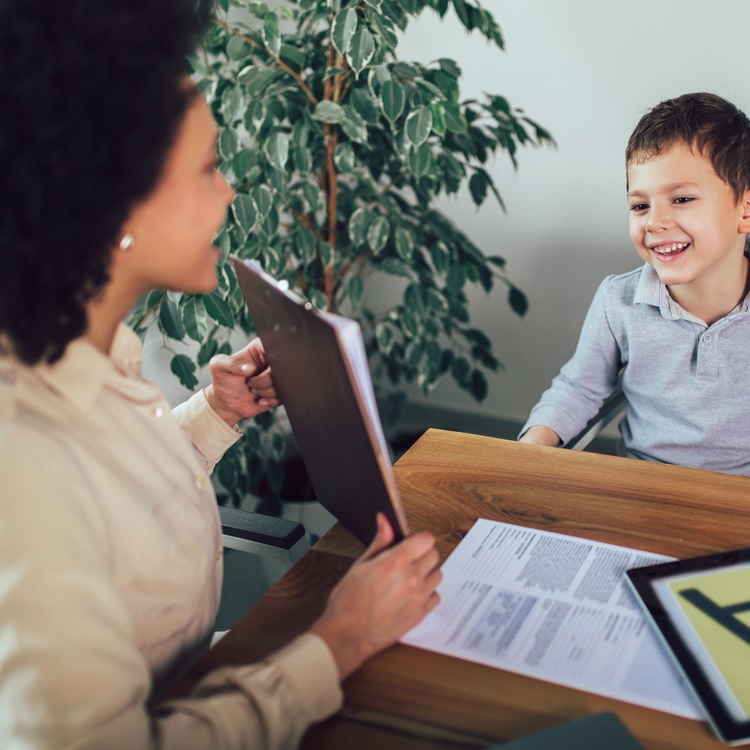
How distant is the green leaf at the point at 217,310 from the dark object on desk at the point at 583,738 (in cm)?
125

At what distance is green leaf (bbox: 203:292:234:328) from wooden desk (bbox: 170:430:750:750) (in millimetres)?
689

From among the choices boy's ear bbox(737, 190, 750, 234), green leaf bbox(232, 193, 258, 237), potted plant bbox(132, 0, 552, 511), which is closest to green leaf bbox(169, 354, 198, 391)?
potted plant bbox(132, 0, 552, 511)

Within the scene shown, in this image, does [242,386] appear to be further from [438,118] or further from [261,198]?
[438,118]

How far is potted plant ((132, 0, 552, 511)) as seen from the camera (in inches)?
66.9

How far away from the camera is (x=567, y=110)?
Answer: 2246 millimetres

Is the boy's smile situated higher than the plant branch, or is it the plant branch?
the plant branch

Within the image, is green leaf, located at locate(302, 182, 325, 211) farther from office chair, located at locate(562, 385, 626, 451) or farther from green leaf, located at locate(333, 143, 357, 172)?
office chair, located at locate(562, 385, 626, 451)

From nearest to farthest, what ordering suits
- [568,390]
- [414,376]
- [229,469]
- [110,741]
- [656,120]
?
[110,741] < [656,120] < [568,390] < [229,469] < [414,376]

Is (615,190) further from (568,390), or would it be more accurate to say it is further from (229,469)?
(229,469)

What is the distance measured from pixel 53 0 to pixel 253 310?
1.53 ft

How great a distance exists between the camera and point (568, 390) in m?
1.58

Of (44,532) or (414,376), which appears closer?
(44,532)

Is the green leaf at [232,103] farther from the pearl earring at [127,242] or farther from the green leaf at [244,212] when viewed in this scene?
the pearl earring at [127,242]

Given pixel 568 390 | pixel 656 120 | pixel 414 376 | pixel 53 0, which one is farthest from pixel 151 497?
pixel 414 376
